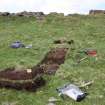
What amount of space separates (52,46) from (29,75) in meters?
3.09

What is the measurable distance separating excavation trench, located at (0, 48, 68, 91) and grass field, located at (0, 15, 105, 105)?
161 mm

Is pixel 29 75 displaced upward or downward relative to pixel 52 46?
downward

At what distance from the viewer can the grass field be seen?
332 inches

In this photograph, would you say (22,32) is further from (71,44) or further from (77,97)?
(77,97)

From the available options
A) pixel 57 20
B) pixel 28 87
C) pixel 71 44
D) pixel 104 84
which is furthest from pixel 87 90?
pixel 57 20

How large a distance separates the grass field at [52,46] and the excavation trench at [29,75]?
0.53 feet

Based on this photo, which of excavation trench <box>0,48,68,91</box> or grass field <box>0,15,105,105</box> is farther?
excavation trench <box>0,48,68,91</box>

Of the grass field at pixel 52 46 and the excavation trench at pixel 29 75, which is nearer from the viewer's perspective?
the grass field at pixel 52 46

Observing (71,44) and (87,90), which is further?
(71,44)

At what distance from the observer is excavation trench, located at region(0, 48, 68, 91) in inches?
345

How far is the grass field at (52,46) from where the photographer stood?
332 inches

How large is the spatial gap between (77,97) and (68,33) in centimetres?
605

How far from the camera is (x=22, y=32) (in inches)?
564

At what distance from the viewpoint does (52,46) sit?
1208 cm
